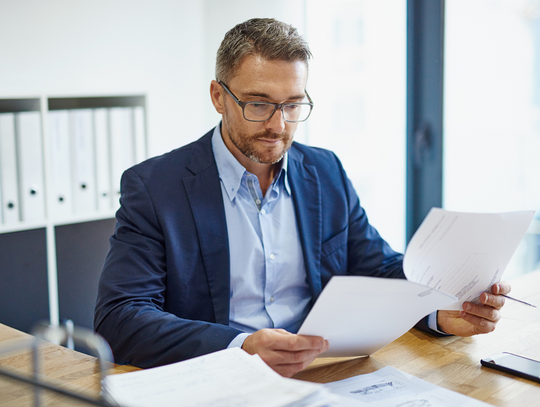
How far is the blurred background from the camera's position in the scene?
96.6 inches

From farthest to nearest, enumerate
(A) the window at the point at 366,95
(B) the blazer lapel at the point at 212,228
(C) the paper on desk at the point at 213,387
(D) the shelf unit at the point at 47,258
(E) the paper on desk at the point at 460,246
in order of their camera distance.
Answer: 1. (A) the window at the point at 366,95
2. (D) the shelf unit at the point at 47,258
3. (B) the blazer lapel at the point at 212,228
4. (E) the paper on desk at the point at 460,246
5. (C) the paper on desk at the point at 213,387

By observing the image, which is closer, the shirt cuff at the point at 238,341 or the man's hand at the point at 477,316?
the shirt cuff at the point at 238,341

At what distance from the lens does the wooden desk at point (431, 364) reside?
2.87 ft

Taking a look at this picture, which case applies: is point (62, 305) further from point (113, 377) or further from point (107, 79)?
point (113, 377)

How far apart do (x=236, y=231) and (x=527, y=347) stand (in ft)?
2.29

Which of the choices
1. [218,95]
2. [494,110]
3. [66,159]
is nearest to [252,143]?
[218,95]

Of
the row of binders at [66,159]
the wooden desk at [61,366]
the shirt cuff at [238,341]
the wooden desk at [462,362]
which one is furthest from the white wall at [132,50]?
the wooden desk at [462,362]

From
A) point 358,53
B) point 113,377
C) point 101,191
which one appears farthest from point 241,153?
point 358,53

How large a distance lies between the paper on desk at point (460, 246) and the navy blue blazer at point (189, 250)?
1.21 feet

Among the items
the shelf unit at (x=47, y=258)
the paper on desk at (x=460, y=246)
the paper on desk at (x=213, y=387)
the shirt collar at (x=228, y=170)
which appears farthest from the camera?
the shelf unit at (x=47, y=258)

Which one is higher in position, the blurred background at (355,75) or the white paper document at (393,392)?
the blurred background at (355,75)

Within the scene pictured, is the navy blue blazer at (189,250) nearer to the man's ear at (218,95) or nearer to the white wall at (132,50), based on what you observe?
the man's ear at (218,95)

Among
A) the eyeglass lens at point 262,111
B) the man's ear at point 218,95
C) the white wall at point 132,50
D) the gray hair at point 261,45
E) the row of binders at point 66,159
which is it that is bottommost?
the row of binders at point 66,159

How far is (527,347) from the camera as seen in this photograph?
107cm
